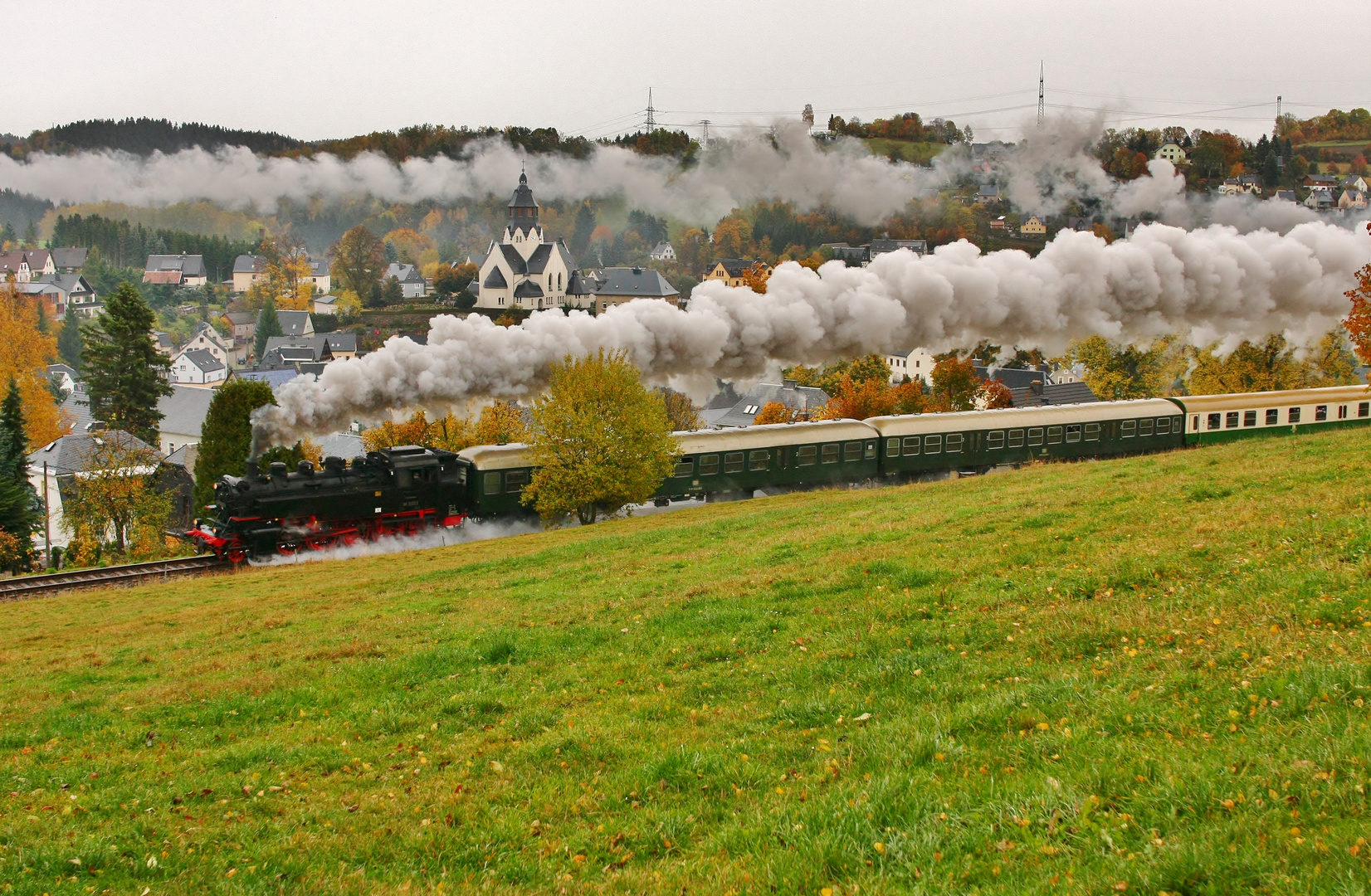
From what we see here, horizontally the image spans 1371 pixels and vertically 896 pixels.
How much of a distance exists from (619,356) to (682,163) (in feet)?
421

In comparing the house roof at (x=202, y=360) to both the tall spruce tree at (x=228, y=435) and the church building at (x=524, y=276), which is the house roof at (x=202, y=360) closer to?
the church building at (x=524, y=276)

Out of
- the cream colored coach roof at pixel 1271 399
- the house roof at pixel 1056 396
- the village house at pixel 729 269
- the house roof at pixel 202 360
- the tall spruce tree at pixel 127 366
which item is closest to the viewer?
the cream colored coach roof at pixel 1271 399

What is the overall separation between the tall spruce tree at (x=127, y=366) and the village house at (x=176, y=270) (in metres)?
112

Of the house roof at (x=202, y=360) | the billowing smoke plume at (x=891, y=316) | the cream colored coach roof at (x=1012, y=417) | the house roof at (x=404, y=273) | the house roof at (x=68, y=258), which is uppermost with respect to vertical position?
the house roof at (x=68, y=258)

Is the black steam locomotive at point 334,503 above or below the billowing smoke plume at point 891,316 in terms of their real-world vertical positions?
below

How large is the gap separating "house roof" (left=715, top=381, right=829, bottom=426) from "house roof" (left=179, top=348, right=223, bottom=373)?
230 ft

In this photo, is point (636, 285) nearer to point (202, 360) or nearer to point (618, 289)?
point (618, 289)

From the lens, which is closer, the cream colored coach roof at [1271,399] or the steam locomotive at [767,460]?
the steam locomotive at [767,460]

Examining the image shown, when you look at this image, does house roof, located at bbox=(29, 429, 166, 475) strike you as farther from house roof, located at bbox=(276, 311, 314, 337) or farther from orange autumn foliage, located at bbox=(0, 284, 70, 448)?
Result: house roof, located at bbox=(276, 311, 314, 337)

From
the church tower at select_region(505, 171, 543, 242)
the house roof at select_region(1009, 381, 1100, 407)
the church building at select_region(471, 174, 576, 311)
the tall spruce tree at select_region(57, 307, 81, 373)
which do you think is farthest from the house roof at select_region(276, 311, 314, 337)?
the house roof at select_region(1009, 381, 1100, 407)

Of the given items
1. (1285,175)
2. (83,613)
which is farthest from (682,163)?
(83,613)

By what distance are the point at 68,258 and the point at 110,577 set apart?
17648 centimetres

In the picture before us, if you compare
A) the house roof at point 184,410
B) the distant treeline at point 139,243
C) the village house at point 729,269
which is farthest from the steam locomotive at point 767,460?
the distant treeline at point 139,243

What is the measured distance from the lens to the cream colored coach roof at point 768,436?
3541 centimetres
